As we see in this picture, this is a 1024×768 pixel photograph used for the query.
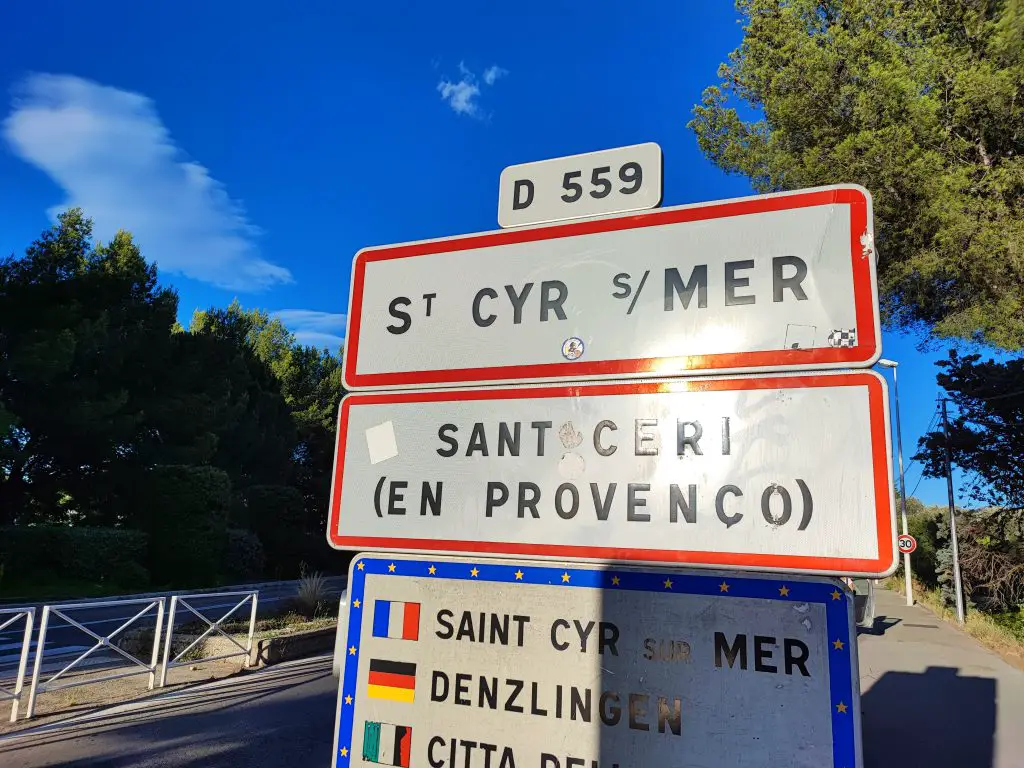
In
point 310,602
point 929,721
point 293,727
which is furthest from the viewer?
point 310,602

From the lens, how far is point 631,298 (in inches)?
65.7

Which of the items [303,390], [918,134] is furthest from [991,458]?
[303,390]

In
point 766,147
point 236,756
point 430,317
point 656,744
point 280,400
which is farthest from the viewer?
point 280,400

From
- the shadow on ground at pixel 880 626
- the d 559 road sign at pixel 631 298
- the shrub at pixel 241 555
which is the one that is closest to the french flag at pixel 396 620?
the d 559 road sign at pixel 631 298

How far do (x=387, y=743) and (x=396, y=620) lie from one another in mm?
293

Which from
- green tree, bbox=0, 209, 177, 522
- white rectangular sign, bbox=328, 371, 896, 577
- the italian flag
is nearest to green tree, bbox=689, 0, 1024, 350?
white rectangular sign, bbox=328, 371, 896, 577

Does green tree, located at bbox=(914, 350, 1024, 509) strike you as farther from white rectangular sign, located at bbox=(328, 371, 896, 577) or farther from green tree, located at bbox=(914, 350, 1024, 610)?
white rectangular sign, located at bbox=(328, 371, 896, 577)

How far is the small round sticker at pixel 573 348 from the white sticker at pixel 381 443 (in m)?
0.54

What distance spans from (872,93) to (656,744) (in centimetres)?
1244

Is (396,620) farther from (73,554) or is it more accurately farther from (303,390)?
(303,390)

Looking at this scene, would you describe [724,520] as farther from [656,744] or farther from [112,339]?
[112,339]

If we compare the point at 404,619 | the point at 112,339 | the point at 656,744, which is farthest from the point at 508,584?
the point at 112,339

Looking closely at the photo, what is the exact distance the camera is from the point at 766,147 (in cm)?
1233

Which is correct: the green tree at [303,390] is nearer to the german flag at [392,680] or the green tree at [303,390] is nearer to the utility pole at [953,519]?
the utility pole at [953,519]
